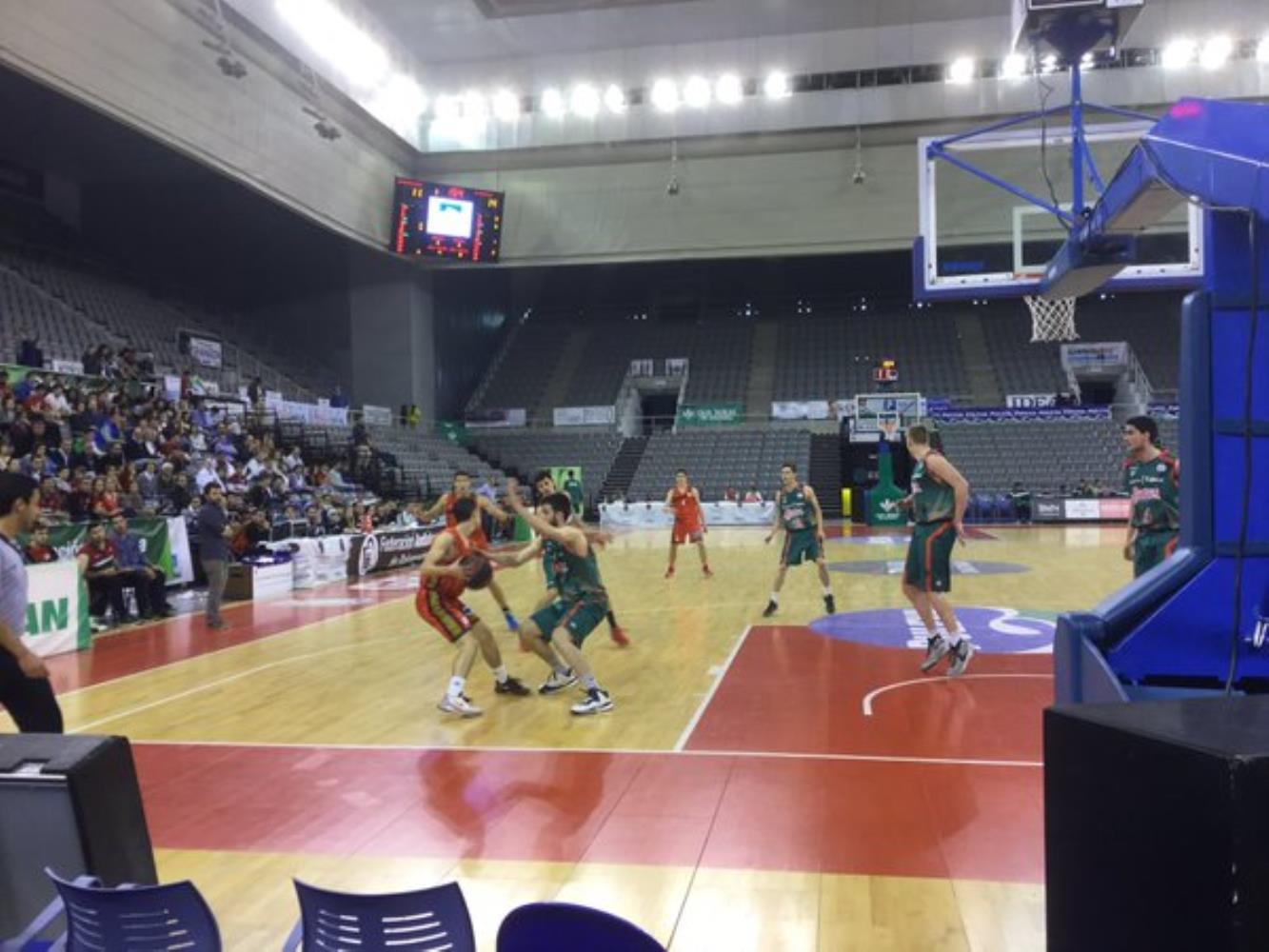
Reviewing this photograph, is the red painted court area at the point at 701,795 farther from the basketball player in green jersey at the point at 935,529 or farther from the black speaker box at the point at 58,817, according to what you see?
the black speaker box at the point at 58,817

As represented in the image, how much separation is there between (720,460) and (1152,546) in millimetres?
24820

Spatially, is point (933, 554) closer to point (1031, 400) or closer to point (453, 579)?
point (453, 579)

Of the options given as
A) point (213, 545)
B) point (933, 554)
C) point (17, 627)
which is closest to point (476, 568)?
point (17, 627)

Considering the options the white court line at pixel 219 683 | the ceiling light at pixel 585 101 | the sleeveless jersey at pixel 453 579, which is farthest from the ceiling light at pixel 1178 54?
the sleeveless jersey at pixel 453 579

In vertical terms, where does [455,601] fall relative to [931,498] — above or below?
below

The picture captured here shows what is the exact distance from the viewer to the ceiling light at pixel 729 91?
28.4 m

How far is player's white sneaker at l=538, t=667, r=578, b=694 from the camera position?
787 centimetres

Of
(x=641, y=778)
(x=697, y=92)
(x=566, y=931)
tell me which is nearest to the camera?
(x=566, y=931)

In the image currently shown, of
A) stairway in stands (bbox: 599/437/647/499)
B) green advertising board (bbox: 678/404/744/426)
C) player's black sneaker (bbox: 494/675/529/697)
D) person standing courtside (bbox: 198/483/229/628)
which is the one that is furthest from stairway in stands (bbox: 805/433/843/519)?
player's black sneaker (bbox: 494/675/529/697)

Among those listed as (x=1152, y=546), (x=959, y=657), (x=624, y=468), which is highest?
(x=624, y=468)

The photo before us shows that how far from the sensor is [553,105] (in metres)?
29.6

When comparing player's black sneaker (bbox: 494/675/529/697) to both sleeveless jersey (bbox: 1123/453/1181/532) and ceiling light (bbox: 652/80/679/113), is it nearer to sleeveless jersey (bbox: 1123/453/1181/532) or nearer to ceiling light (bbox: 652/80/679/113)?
sleeveless jersey (bbox: 1123/453/1181/532)

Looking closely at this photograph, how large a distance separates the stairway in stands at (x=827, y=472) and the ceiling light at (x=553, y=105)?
13249mm

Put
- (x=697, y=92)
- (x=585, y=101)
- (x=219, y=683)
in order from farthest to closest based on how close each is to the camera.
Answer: (x=585, y=101) < (x=697, y=92) < (x=219, y=683)
